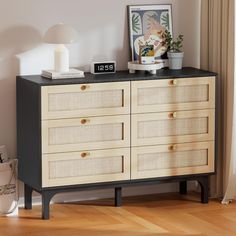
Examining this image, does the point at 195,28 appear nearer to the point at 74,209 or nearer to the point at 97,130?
the point at 97,130

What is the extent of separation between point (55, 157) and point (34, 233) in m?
0.50

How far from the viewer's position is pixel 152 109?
516 cm

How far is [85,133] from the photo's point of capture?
16.5 feet

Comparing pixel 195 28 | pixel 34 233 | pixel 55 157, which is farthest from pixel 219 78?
pixel 34 233

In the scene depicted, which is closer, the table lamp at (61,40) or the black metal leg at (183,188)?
the table lamp at (61,40)

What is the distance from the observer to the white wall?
5.16 m

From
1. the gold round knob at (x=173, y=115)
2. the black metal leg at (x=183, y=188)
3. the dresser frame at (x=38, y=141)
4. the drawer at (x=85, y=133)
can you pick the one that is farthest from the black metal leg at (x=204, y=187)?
the drawer at (x=85, y=133)

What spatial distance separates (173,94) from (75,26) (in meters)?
0.77

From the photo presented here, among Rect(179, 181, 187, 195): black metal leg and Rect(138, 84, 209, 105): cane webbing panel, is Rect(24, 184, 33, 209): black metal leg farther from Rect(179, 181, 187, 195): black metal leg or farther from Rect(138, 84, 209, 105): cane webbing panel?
Rect(179, 181, 187, 195): black metal leg

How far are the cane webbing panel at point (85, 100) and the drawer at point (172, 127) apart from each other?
0.18 metres

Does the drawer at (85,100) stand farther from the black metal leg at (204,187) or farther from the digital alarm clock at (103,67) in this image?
the black metal leg at (204,187)

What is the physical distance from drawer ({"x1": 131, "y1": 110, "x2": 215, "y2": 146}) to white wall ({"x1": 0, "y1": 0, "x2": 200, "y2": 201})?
1.69 feet

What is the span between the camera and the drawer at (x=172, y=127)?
16.9ft

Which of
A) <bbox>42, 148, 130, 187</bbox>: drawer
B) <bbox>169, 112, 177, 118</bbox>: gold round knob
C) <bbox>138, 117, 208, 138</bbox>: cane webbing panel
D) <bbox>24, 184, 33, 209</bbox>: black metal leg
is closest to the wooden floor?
<bbox>24, 184, 33, 209</bbox>: black metal leg
